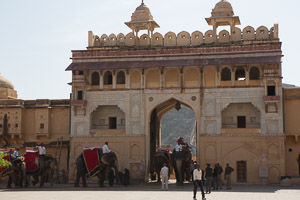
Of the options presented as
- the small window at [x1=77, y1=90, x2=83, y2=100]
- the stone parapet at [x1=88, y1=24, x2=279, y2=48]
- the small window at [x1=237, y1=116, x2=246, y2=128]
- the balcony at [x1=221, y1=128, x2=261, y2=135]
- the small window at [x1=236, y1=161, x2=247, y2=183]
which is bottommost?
the small window at [x1=236, y1=161, x2=247, y2=183]

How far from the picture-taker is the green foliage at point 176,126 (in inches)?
3140

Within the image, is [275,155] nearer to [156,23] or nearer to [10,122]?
[156,23]

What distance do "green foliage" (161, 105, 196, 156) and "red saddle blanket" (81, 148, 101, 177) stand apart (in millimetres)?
53673

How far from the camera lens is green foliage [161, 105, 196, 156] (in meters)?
79.8

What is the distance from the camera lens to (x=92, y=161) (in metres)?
24.2

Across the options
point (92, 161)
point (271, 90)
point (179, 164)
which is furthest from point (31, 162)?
point (271, 90)

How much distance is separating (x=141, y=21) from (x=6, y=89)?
32.9 feet

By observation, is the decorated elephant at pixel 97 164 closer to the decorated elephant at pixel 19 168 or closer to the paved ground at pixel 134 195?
the decorated elephant at pixel 19 168

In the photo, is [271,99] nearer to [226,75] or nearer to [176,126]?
[226,75]

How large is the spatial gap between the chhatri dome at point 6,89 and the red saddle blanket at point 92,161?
11.4 meters

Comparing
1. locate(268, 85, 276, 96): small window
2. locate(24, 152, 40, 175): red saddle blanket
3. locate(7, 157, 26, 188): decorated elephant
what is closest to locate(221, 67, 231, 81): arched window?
locate(268, 85, 276, 96): small window

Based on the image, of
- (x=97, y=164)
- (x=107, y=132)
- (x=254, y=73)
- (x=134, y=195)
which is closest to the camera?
(x=134, y=195)

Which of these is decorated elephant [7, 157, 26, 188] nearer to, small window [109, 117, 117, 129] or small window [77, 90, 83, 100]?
small window [77, 90, 83, 100]

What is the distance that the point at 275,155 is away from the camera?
1035 inches
